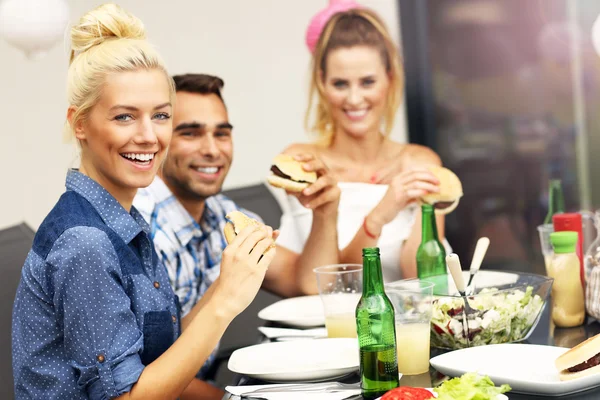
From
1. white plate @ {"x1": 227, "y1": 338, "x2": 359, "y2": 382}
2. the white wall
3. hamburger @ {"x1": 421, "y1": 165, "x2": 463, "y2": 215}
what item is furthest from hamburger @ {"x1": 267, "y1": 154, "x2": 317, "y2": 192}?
the white wall

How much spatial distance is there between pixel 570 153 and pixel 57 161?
259 cm

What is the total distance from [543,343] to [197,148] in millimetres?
1136

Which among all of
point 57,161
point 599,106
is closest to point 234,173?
point 57,161

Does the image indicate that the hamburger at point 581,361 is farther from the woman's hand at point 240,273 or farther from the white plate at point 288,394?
the woman's hand at point 240,273

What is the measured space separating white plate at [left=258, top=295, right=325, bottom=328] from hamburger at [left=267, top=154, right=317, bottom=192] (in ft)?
0.95

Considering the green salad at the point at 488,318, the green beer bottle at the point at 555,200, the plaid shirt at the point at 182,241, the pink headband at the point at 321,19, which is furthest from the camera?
the pink headband at the point at 321,19

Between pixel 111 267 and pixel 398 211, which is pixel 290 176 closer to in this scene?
pixel 398 211

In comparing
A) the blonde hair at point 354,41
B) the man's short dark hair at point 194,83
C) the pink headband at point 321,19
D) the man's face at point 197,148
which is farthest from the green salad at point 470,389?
the pink headband at point 321,19

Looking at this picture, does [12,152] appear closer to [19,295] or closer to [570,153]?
[19,295]

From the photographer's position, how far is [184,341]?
1.35 meters

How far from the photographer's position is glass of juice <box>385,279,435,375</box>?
52.9 inches

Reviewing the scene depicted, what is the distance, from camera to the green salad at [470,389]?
103cm

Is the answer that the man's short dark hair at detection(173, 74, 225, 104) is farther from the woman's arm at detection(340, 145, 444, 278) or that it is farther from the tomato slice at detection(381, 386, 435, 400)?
the tomato slice at detection(381, 386, 435, 400)

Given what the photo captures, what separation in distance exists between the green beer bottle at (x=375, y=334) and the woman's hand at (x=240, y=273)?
211 mm
